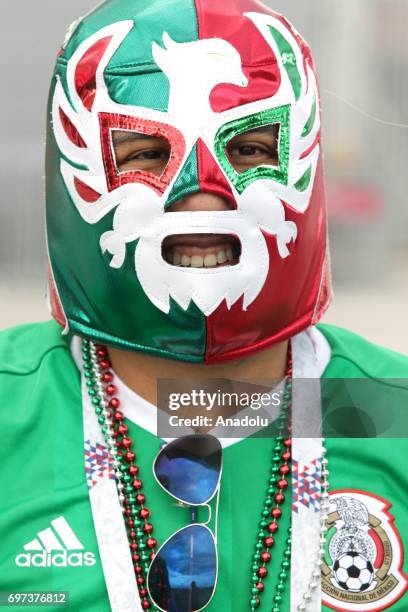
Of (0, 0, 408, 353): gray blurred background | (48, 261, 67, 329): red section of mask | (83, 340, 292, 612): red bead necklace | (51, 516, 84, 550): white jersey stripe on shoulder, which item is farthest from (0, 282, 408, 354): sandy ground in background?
(51, 516, 84, 550): white jersey stripe on shoulder

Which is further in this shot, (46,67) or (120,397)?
(46,67)

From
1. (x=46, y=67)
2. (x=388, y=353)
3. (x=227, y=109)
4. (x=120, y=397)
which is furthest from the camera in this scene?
(x=46, y=67)

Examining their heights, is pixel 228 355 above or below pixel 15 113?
below

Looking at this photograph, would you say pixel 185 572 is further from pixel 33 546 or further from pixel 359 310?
pixel 359 310

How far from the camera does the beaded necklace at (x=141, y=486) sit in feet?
6.54

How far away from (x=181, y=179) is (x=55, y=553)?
62 centimetres

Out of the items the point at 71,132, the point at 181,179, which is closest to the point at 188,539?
the point at 181,179

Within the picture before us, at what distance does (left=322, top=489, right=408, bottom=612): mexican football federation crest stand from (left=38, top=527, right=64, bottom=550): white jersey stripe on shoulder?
1.38 feet

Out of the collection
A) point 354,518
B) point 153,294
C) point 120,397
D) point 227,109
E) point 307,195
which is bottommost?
point 354,518

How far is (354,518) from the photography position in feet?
6.70

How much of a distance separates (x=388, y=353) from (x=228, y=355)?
1.44 ft

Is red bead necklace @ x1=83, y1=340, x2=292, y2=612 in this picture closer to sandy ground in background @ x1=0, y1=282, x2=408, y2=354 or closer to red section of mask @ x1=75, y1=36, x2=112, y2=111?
→ red section of mask @ x1=75, y1=36, x2=112, y2=111

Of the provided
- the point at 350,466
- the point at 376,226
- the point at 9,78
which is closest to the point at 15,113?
the point at 9,78

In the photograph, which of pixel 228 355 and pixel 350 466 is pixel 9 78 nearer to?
pixel 228 355
